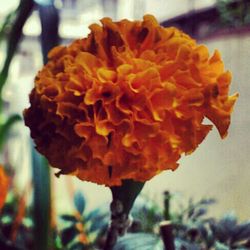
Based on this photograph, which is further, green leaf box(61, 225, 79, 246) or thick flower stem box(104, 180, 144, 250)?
green leaf box(61, 225, 79, 246)

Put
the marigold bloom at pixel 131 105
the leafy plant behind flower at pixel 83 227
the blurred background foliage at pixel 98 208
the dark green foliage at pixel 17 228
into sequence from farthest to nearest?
1. the dark green foliage at pixel 17 228
2. the leafy plant behind flower at pixel 83 227
3. the blurred background foliage at pixel 98 208
4. the marigold bloom at pixel 131 105

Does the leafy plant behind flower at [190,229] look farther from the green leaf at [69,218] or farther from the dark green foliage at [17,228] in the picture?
the dark green foliage at [17,228]

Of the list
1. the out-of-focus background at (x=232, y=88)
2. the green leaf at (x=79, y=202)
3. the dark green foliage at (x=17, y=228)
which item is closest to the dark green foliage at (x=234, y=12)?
the out-of-focus background at (x=232, y=88)

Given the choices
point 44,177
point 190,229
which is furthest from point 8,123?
point 190,229

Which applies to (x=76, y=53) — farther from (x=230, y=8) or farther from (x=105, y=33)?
(x=230, y=8)

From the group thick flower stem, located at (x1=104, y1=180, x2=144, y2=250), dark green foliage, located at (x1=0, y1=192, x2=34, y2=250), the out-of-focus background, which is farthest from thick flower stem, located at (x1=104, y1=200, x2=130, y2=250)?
dark green foliage, located at (x1=0, y1=192, x2=34, y2=250)

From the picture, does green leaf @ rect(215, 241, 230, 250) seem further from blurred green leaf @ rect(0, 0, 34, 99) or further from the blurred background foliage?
blurred green leaf @ rect(0, 0, 34, 99)

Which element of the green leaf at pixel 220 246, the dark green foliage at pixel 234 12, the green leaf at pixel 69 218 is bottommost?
the green leaf at pixel 220 246

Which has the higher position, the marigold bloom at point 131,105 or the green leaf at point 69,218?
the marigold bloom at point 131,105
